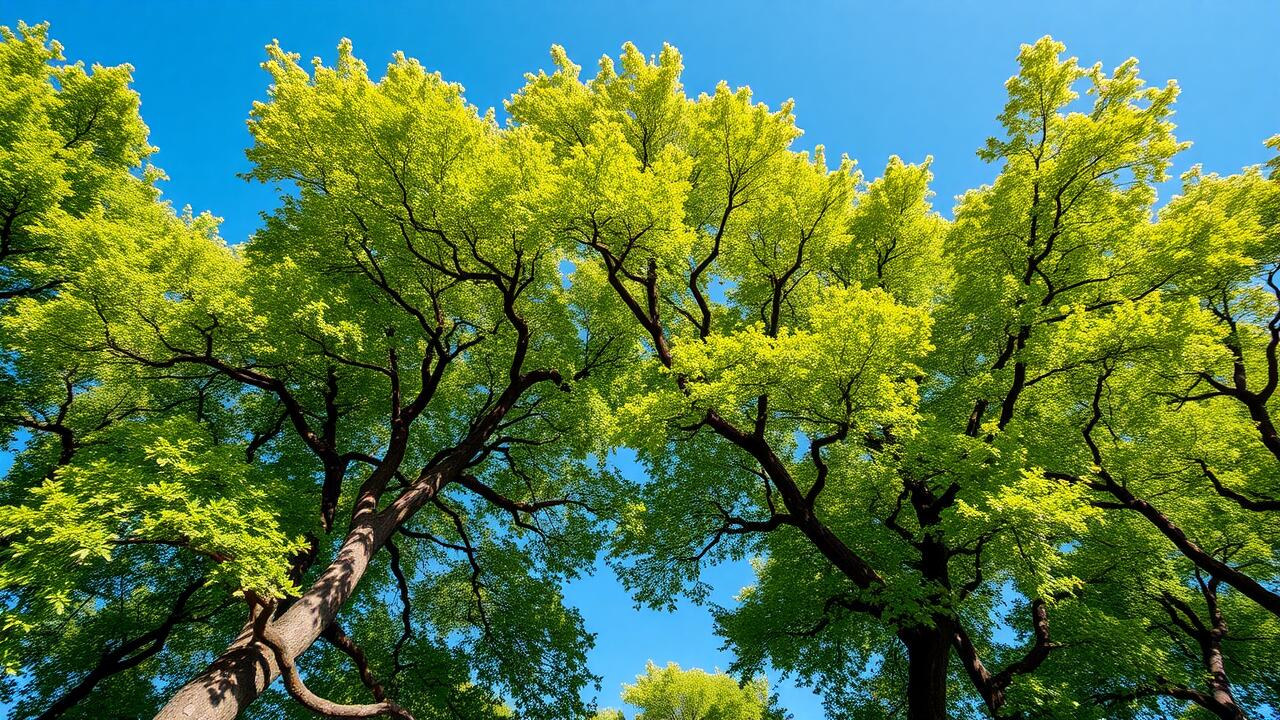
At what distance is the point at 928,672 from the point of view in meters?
8.95

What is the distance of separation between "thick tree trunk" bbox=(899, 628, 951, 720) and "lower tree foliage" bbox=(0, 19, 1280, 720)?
6 centimetres

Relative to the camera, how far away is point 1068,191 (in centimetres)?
934

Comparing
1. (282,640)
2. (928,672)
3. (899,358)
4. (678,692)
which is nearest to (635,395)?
(899,358)

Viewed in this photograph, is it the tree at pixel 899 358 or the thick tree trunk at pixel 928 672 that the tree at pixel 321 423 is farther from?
the thick tree trunk at pixel 928 672

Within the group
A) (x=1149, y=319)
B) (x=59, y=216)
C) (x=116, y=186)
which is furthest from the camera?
(x=116, y=186)

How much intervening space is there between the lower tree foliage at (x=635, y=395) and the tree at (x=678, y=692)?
16.6 meters

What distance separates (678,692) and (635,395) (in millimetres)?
25727

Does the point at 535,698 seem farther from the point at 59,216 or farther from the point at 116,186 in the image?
the point at 116,186

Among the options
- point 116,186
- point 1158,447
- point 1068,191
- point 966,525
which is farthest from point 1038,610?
point 116,186

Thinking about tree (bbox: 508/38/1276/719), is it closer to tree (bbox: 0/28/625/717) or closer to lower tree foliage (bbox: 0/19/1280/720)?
lower tree foliage (bbox: 0/19/1280/720)

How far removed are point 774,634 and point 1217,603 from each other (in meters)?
10.4

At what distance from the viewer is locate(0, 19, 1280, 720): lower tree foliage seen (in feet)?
25.7

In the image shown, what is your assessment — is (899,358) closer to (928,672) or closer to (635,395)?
(635,395)

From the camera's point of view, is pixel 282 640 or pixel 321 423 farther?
pixel 321 423
